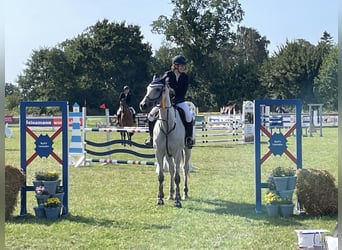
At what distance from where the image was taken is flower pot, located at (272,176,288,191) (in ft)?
20.1

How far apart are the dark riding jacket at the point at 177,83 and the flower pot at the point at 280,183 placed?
2007 mm

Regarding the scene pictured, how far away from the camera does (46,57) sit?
4094 cm

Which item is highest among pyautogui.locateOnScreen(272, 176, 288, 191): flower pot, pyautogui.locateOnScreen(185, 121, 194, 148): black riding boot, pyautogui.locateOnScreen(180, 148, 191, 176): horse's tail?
pyautogui.locateOnScreen(185, 121, 194, 148): black riding boot

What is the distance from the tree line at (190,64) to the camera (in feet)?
131

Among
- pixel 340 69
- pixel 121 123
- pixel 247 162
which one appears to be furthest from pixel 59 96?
pixel 340 69

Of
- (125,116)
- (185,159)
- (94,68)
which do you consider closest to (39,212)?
(185,159)

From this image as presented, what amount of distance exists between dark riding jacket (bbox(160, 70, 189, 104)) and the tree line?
30.6 meters

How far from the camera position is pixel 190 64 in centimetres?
4041

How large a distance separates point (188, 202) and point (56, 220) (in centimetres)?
200

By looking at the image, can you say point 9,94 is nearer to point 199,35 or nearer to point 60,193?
point 60,193

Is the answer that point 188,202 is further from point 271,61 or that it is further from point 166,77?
point 271,61

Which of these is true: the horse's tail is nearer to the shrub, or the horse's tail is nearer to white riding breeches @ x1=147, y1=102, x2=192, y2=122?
white riding breeches @ x1=147, y1=102, x2=192, y2=122

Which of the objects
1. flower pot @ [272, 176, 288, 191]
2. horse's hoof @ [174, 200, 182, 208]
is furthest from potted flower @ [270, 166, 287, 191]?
horse's hoof @ [174, 200, 182, 208]

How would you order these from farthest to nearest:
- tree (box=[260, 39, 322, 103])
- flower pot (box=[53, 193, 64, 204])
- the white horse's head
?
tree (box=[260, 39, 322, 103])
the white horse's head
flower pot (box=[53, 193, 64, 204])
